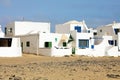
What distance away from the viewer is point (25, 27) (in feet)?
183

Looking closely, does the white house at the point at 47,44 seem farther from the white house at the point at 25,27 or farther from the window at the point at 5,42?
the window at the point at 5,42

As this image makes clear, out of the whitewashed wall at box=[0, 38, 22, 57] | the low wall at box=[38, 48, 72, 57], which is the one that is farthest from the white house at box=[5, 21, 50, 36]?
the whitewashed wall at box=[0, 38, 22, 57]

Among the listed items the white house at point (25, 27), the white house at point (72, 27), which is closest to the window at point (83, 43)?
the white house at point (72, 27)

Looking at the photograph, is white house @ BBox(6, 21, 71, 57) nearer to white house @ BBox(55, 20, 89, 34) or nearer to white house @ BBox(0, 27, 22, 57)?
white house @ BBox(55, 20, 89, 34)

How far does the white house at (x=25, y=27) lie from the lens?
55500mm

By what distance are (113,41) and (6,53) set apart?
20.1 m

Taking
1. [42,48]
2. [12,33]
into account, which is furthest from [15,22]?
[42,48]

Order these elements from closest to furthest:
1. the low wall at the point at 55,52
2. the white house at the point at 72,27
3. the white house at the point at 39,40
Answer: the low wall at the point at 55,52 → the white house at the point at 39,40 → the white house at the point at 72,27

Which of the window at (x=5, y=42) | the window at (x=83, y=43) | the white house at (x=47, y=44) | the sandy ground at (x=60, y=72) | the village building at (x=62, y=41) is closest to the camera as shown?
the sandy ground at (x=60, y=72)

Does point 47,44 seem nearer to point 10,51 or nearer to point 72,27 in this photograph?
point 10,51

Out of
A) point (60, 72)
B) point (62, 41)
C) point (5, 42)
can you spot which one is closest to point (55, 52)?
point (62, 41)

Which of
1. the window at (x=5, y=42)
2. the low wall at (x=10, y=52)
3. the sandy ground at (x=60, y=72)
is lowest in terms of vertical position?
the sandy ground at (x=60, y=72)

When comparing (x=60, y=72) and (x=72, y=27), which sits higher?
(x=72, y=27)

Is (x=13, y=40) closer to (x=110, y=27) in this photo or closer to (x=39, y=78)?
(x=110, y=27)
